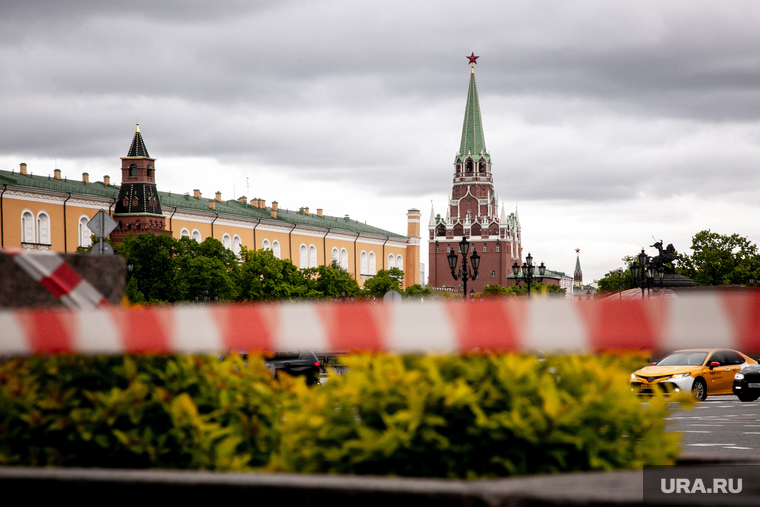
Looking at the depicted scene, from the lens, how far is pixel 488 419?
2.75 meters

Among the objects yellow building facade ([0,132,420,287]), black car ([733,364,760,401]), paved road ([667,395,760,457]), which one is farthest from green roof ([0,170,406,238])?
paved road ([667,395,760,457])

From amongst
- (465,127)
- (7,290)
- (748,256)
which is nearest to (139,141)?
(748,256)

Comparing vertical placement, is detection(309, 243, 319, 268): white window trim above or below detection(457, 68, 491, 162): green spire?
below

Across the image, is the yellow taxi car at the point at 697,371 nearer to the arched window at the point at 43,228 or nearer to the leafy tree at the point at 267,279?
the leafy tree at the point at 267,279

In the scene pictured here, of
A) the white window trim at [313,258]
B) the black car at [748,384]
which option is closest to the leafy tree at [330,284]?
the white window trim at [313,258]

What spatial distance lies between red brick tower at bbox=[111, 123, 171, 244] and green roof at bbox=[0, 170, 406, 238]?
3092mm

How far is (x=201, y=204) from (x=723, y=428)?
122 m

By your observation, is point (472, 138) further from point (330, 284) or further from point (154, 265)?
A: point (154, 265)

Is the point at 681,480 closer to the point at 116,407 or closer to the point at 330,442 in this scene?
the point at 330,442

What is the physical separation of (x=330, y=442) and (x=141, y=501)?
693 millimetres

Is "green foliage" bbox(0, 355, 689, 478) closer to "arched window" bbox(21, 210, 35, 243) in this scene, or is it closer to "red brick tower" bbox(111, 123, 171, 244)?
"arched window" bbox(21, 210, 35, 243)

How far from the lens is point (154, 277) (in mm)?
87000

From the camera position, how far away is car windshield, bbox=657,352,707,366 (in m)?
24.2

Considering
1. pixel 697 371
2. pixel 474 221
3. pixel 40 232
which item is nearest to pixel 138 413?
pixel 697 371
